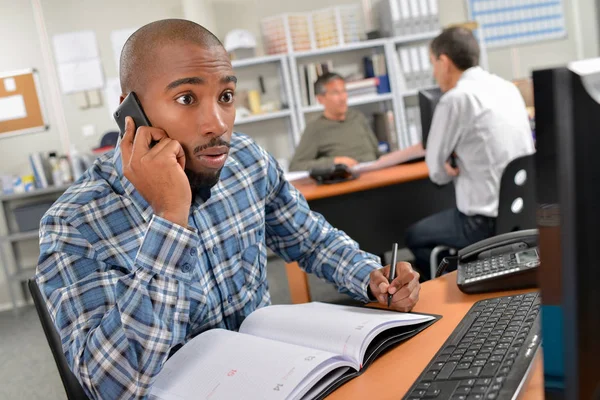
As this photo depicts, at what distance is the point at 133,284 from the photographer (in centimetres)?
93

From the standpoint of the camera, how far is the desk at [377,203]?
2855 millimetres

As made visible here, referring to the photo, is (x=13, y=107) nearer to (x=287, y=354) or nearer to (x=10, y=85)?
(x=10, y=85)

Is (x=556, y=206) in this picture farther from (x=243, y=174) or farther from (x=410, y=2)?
(x=410, y=2)

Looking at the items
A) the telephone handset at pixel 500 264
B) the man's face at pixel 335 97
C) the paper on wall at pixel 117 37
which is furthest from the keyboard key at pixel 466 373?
the paper on wall at pixel 117 37

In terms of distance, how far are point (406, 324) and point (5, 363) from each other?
3.39 m

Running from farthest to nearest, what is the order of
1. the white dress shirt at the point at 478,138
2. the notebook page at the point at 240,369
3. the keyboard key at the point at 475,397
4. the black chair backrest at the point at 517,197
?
the white dress shirt at the point at 478,138 → the black chair backrest at the point at 517,197 → the notebook page at the point at 240,369 → the keyboard key at the point at 475,397

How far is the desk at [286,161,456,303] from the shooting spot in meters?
2.86

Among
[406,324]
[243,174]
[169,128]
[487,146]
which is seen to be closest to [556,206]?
[406,324]

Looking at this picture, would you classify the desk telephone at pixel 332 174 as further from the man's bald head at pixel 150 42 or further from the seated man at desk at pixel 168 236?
the man's bald head at pixel 150 42

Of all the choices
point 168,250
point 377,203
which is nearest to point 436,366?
point 168,250

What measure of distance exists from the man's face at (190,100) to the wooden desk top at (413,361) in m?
0.49

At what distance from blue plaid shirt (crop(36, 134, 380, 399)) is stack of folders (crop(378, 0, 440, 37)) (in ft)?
12.7

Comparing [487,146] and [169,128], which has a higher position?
[169,128]

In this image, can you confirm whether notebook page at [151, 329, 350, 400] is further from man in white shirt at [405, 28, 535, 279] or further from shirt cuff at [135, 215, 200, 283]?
man in white shirt at [405, 28, 535, 279]
